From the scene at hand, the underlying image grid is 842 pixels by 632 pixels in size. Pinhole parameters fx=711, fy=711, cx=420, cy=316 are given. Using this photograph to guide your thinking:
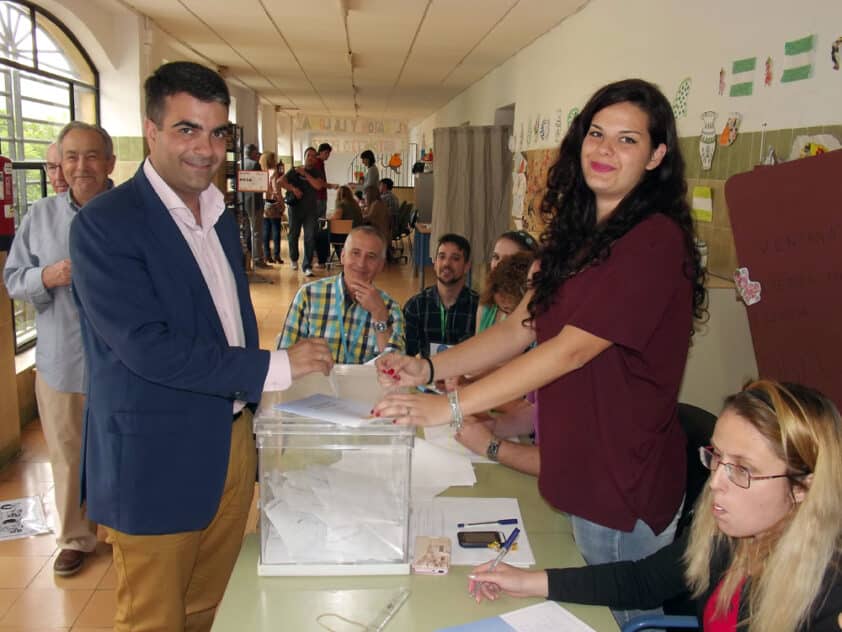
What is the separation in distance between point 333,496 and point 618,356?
2.13ft

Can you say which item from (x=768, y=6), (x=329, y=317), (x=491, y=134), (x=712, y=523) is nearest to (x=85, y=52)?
(x=491, y=134)

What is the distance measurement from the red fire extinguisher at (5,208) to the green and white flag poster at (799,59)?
3360 millimetres

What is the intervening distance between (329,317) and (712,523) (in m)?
1.93

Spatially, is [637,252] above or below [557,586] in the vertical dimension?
above

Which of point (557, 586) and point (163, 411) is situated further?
point (163, 411)

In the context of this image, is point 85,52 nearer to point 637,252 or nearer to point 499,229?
point 499,229

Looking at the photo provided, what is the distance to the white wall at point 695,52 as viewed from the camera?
7.57 feet

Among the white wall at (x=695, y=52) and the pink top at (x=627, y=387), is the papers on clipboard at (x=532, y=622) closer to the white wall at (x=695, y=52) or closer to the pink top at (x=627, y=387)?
the pink top at (x=627, y=387)

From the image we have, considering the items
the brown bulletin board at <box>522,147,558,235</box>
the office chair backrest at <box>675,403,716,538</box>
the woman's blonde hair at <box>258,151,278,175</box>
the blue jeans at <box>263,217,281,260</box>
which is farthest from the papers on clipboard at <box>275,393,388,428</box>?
the blue jeans at <box>263,217,281,260</box>

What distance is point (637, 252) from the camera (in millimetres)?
1436

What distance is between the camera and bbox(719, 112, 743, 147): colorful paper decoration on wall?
9.21ft

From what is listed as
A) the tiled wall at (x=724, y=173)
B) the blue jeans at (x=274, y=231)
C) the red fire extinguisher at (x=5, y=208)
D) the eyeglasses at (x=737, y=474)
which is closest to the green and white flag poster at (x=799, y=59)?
the tiled wall at (x=724, y=173)

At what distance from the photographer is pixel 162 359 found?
1468mm

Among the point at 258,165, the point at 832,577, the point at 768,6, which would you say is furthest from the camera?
the point at 258,165
